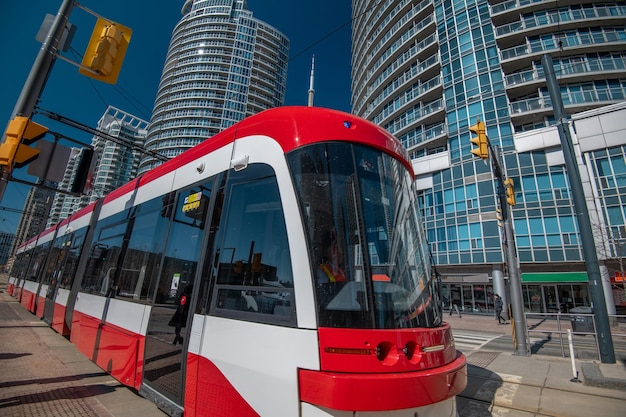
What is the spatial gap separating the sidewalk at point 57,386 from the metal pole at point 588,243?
9.92m

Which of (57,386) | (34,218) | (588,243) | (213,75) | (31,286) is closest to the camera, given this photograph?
(57,386)

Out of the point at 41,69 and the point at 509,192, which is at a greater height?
the point at 509,192

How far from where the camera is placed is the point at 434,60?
3581cm

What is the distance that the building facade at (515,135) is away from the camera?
80.1 ft

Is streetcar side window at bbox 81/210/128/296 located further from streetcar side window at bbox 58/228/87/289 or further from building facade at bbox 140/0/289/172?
building facade at bbox 140/0/289/172

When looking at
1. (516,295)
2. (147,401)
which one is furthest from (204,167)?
(516,295)

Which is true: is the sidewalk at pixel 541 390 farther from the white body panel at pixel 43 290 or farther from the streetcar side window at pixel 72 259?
the white body panel at pixel 43 290

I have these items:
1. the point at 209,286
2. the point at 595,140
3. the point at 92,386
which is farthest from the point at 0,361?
the point at 595,140

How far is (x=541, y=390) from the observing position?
5625 millimetres

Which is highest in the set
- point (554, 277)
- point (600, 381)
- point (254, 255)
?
point (554, 277)

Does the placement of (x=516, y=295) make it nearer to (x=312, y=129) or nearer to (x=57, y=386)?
(x=312, y=129)

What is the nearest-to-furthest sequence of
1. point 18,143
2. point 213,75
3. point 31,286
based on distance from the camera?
point 18,143, point 31,286, point 213,75

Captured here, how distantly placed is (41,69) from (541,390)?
1033cm

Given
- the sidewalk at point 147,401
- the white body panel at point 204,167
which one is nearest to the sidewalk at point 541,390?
the sidewalk at point 147,401
